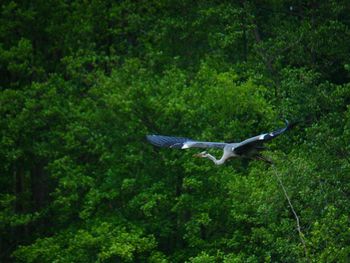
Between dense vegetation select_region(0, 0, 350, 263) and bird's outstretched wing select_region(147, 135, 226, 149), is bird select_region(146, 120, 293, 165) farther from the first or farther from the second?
dense vegetation select_region(0, 0, 350, 263)

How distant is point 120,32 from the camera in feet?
134

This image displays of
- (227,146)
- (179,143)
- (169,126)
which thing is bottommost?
(169,126)

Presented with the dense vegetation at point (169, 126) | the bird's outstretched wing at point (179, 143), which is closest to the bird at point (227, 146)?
the bird's outstretched wing at point (179, 143)

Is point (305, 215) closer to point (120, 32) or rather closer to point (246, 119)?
point (246, 119)

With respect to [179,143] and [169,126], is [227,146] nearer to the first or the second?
[179,143]

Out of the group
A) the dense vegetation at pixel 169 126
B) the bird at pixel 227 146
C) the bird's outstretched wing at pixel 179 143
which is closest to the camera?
the bird at pixel 227 146

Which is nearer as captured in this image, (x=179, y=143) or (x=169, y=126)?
(x=179, y=143)

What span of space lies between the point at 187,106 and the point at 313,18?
24.2 ft

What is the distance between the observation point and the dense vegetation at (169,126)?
28.1 metres

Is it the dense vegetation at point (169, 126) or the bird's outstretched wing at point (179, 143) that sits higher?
the bird's outstretched wing at point (179, 143)

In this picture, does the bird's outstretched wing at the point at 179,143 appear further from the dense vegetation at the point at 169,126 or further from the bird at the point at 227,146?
the dense vegetation at the point at 169,126

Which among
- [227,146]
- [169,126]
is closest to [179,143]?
[227,146]

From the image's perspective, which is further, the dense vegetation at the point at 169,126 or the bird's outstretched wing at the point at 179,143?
the dense vegetation at the point at 169,126

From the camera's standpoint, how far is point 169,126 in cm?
3309
